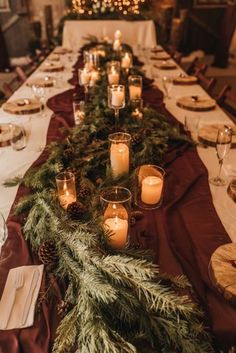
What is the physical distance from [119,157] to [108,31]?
476cm

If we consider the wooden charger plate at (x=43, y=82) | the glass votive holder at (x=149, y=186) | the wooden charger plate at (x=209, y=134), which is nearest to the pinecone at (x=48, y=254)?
the glass votive holder at (x=149, y=186)

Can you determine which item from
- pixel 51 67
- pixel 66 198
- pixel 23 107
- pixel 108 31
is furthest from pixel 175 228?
pixel 108 31

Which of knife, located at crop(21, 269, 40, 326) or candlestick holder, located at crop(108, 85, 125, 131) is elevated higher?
candlestick holder, located at crop(108, 85, 125, 131)

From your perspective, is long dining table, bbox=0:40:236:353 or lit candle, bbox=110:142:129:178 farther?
lit candle, bbox=110:142:129:178

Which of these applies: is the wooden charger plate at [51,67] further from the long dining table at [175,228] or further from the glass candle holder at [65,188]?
the glass candle holder at [65,188]

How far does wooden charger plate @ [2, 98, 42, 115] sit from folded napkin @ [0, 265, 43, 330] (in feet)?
4.93

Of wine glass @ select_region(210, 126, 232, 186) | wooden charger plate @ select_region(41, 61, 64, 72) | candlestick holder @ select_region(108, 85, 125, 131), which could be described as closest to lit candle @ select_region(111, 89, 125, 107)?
candlestick holder @ select_region(108, 85, 125, 131)

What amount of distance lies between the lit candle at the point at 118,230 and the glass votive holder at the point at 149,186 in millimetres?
280

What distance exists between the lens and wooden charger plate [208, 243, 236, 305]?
0.87 meters

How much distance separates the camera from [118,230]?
949 millimetres

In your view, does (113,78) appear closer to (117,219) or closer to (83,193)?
(83,193)

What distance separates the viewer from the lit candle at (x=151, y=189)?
122 cm

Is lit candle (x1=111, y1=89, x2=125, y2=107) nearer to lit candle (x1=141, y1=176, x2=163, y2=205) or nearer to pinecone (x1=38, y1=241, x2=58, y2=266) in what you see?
lit candle (x1=141, y1=176, x2=163, y2=205)

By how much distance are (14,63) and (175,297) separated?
6886 mm
